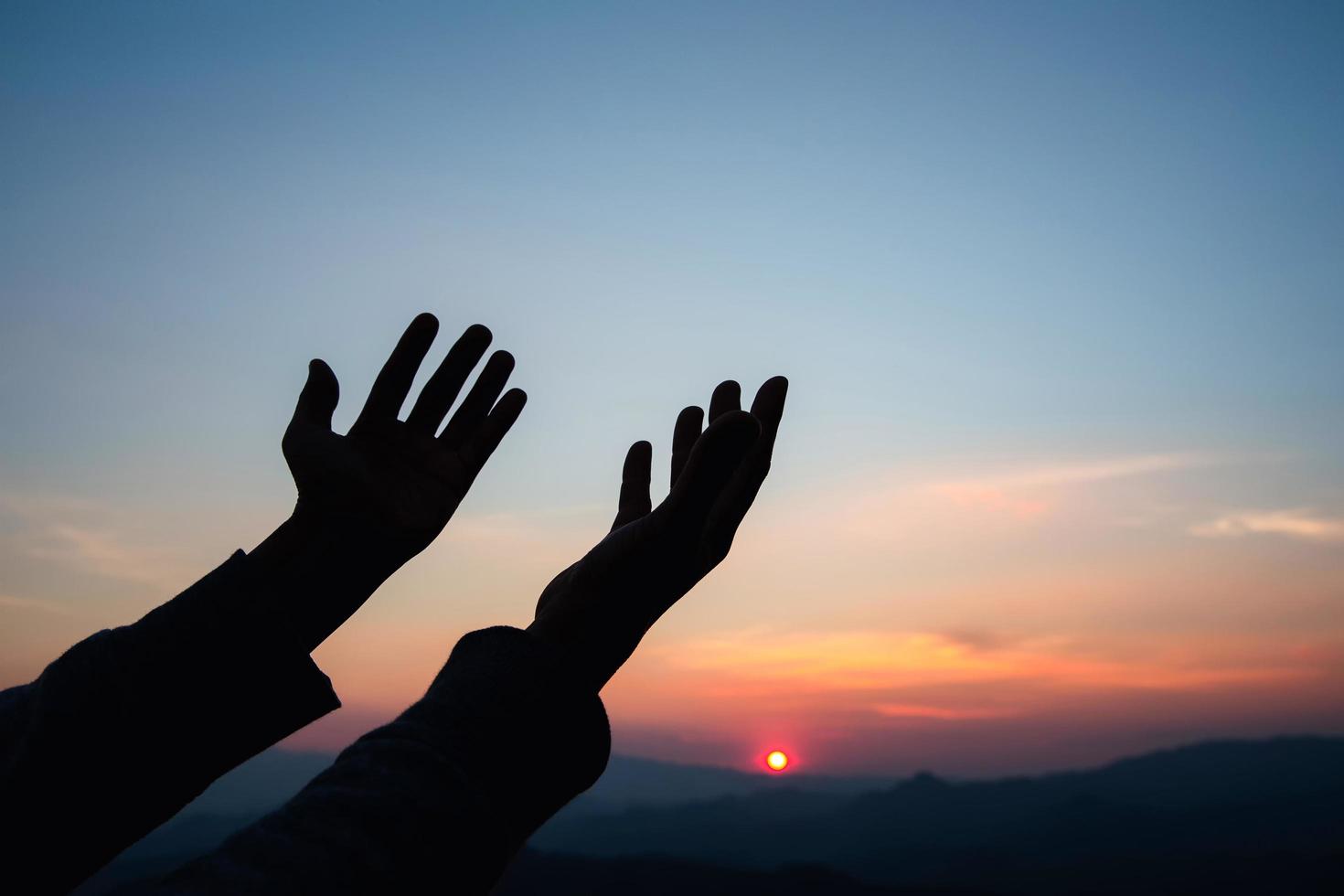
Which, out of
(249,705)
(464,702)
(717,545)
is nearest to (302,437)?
(249,705)

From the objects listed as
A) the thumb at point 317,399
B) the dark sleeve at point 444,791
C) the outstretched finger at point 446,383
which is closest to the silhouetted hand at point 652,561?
the dark sleeve at point 444,791

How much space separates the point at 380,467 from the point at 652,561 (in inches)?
45.8

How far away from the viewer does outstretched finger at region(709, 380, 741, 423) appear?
10.6ft

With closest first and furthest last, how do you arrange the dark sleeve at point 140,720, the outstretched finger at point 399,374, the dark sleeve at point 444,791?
the dark sleeve at point 444,791 → the dark sleeve at point 140,720 → the outstretched finger at point 399,374

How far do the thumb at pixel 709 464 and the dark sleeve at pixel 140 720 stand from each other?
967 millimetres

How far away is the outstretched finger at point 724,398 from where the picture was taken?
3227 millimetres

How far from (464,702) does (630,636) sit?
0.66 m

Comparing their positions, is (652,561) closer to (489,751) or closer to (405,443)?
(489,751)

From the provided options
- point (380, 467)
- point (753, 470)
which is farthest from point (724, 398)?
point (380, 467)

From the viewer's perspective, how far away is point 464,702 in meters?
1.66

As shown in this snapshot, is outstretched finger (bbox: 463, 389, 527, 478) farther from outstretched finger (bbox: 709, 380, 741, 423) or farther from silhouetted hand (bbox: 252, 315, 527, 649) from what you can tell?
outstretched finger (bbox: 709, 380, 741, 423)

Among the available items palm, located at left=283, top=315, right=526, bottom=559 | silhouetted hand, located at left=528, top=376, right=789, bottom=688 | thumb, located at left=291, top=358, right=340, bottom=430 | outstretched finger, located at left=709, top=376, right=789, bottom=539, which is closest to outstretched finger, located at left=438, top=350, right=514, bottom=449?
palm, located at left=283, top=315, right=526, bottom=559

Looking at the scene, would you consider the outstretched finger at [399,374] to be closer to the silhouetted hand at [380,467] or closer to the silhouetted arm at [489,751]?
the silhouetted hand at [380,467]

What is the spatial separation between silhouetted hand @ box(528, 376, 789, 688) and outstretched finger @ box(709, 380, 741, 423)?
43 centimetres
